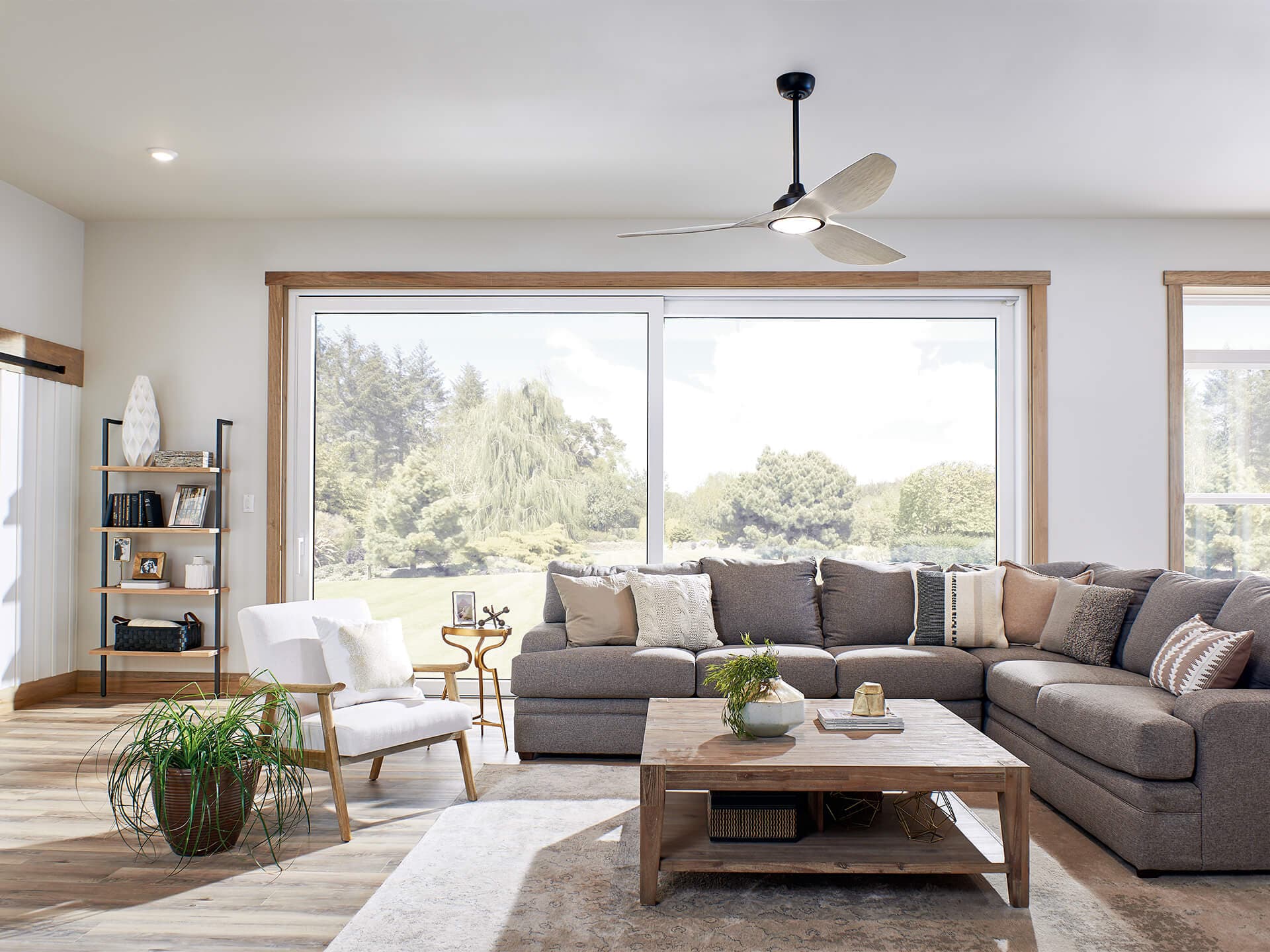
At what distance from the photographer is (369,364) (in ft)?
18.6

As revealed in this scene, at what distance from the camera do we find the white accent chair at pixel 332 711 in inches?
124

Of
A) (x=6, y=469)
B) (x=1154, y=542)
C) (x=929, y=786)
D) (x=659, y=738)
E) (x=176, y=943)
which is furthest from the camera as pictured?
(x=1154, y=542)

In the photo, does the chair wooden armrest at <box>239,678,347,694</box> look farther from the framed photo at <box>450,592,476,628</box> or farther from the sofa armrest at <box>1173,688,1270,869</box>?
the sofa armrest at <box>1173,688,1270,869</box>

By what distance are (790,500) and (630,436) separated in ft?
3.53

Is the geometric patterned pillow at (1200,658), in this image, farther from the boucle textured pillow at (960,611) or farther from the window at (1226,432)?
the window at (1226,432)

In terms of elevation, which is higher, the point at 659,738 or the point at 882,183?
the point at 882,183

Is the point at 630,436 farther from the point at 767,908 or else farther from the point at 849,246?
the point at 767,908

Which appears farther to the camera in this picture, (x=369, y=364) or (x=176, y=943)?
(x=369, y=364)

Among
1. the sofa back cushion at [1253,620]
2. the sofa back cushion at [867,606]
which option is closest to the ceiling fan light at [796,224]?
the sofa back cushion at [867,606]

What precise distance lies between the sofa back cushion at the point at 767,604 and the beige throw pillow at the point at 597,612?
1.67ft

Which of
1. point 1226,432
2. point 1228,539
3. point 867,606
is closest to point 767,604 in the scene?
point 867,606

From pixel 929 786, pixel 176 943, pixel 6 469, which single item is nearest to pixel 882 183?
pixel 929 786

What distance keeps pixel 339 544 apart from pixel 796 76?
3.77 meters

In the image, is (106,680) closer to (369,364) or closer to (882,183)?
(369,364)
